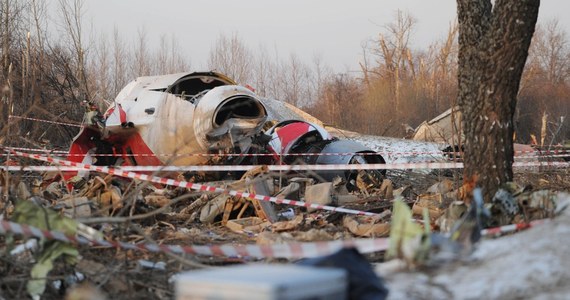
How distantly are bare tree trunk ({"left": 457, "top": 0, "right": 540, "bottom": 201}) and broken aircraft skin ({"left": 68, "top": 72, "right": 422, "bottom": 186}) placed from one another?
5520mm

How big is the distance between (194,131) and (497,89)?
615 cm

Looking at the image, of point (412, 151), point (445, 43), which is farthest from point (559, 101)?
point (412, 151)

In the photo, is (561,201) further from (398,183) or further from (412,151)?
(412,151)

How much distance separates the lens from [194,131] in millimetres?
10523

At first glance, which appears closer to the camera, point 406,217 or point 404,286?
point 404,286

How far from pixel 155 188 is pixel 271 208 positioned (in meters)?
2.46

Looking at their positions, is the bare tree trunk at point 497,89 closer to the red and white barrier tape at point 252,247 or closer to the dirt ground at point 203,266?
the dirt ground at point 203,266

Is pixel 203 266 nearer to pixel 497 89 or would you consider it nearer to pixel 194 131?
pixel 497 89

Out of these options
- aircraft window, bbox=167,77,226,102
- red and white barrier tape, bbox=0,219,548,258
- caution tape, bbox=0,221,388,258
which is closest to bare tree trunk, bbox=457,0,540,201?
red and white barrier tape, bbox=0,219,548,258

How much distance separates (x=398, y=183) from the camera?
1222cm

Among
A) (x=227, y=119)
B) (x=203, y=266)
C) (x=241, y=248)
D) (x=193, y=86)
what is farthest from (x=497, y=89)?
(x=193, y=86)

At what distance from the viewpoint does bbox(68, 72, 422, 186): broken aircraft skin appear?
34.7ft

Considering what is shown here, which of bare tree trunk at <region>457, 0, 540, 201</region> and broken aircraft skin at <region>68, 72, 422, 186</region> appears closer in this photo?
bare tree trunk at <region>457, 0, 540, 201</region>

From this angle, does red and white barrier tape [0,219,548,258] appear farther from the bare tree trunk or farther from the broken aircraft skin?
the broken aircraft skin
